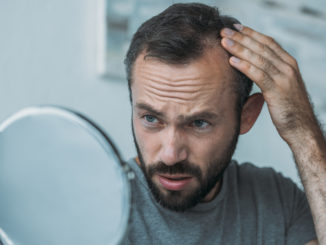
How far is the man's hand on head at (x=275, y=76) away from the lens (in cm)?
120

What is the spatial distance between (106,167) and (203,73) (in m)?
0.57

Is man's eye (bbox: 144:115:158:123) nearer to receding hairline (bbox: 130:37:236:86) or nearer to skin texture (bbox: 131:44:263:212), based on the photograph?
skin texture (bbox: 131:44:263:212)

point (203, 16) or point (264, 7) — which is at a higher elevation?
point (203, 16)

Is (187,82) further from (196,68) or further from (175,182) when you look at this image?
(175,182)

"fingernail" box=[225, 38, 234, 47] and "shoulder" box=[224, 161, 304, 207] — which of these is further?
"shoulder" box=[224, 161, 304, 207]

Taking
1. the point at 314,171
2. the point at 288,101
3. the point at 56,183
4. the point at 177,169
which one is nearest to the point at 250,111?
the point at 288,101

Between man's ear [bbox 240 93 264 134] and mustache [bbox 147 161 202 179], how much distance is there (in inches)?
10.7

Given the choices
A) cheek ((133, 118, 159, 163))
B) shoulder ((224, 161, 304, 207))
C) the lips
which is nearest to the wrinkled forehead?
cheek ((133, 118, 159, 163))

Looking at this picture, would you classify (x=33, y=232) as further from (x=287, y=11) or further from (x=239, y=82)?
(x=287, y=11)

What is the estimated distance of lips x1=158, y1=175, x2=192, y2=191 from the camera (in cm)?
116

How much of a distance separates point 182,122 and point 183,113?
2 cm

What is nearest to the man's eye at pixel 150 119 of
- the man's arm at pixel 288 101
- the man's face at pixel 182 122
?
the man's face at pixel 182 122

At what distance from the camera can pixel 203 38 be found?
3.93 feet

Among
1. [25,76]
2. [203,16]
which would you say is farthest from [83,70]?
[203,16]
